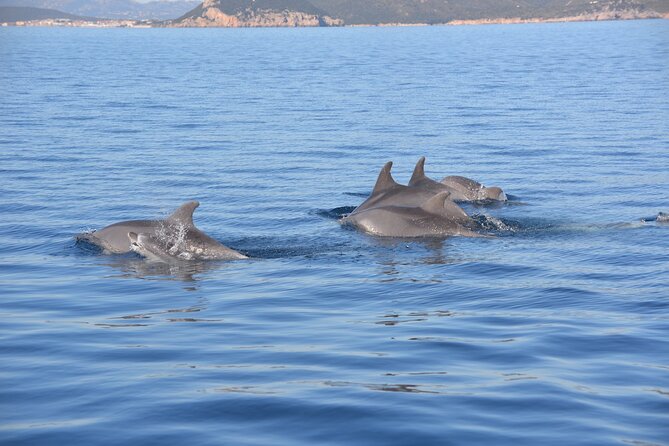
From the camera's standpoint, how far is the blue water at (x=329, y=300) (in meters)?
10.2

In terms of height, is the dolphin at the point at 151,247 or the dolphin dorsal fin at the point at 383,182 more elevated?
the dolphin dorsal fin at the point at 383,182

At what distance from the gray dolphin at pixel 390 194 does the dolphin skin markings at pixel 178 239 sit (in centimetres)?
369

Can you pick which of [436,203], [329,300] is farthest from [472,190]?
[329,300]

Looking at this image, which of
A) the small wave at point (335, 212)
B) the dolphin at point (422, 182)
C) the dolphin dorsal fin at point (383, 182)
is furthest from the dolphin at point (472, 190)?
the small wave at point (335, 212)

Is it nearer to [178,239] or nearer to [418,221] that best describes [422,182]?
[418,221]

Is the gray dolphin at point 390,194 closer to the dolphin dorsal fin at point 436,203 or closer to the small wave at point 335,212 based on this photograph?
the small wave at point 335,212

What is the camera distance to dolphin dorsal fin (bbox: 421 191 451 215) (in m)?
19.5

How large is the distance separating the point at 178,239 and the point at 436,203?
15.6 feet

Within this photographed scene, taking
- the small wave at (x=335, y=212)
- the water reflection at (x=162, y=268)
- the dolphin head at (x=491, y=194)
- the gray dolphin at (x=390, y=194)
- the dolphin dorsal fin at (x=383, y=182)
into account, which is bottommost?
the small wave at (x=335, y=212)

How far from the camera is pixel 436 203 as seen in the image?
19547 mm

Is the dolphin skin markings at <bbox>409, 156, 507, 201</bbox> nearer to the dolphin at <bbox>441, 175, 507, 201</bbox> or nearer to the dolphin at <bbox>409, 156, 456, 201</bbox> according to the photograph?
the dolphin at <bbox>441, 175, 507, 201</bbox>

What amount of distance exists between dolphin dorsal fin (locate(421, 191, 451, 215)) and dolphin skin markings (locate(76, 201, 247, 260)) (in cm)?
356

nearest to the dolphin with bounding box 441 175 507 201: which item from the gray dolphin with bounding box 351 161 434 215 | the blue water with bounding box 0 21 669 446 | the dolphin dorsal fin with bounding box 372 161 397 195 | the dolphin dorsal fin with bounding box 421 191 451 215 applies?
the blue water with bounding box 0 21 669 446

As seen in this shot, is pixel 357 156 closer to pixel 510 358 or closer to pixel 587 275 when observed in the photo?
pixel 587 275
